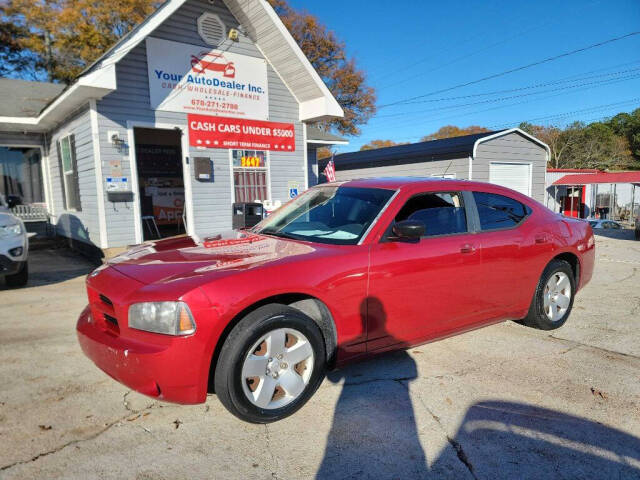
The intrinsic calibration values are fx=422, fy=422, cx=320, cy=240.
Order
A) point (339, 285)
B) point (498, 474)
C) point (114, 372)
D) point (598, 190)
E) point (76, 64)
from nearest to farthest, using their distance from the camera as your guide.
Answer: point (498, 474) → point (114, 372) → point (339, 285) → point (76, 64) → point (598, 190)

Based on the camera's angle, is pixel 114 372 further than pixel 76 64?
No

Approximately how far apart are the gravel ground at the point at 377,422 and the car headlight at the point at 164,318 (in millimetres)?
691

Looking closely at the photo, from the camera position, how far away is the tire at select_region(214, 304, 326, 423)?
246 centimetres

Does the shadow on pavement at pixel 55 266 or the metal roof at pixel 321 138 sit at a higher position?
the metal roof at pixel 321 138

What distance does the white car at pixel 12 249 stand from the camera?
5.80 m

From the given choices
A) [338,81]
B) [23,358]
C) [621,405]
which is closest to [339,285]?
[621,405]

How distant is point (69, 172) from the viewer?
984 cm

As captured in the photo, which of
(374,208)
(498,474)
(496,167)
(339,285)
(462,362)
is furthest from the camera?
(496,167)

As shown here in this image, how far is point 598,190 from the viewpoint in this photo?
29.2 m

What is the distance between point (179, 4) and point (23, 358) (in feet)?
24.5

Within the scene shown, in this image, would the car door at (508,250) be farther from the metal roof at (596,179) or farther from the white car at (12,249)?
the metal roof at (596,179)

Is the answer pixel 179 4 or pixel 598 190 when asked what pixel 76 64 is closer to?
pixel 179 4

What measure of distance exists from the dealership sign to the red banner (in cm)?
18

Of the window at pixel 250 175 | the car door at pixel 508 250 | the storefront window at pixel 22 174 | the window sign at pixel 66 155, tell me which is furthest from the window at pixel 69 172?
the car door at pixel 508 250
